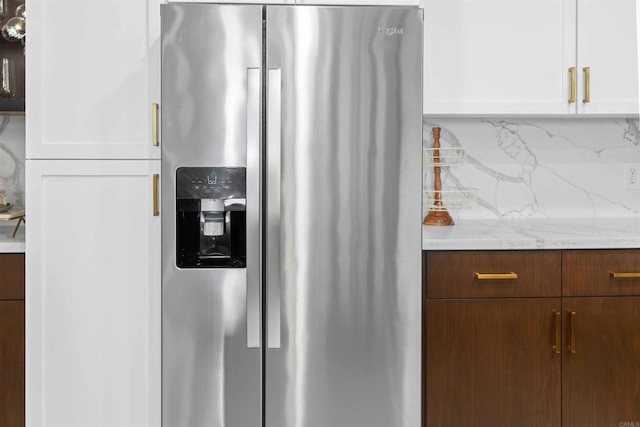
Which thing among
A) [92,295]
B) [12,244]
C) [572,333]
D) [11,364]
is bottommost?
[11,364]

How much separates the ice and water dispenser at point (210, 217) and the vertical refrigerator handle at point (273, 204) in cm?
9

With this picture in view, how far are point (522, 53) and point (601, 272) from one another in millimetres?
946

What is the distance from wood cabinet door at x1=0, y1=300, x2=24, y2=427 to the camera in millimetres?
2047

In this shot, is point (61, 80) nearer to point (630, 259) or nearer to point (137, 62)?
point (137, 62)

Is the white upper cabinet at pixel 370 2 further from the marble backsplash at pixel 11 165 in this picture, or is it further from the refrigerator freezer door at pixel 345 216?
the marble backsplash at pixel 11 165

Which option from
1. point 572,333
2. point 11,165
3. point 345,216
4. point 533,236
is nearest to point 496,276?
point 533,236

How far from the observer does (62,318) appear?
205 cm

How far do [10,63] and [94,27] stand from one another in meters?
0.58

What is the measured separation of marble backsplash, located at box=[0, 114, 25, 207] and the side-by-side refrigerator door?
1.10 m

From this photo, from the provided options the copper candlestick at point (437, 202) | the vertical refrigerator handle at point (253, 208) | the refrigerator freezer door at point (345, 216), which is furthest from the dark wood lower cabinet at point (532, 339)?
the vertical refrigerator handle at point (253, 208)

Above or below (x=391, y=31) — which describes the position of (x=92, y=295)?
below

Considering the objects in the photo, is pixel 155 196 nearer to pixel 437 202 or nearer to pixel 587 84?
pixel 437 202

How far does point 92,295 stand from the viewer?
205 centimetres

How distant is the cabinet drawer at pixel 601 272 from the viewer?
208cm
